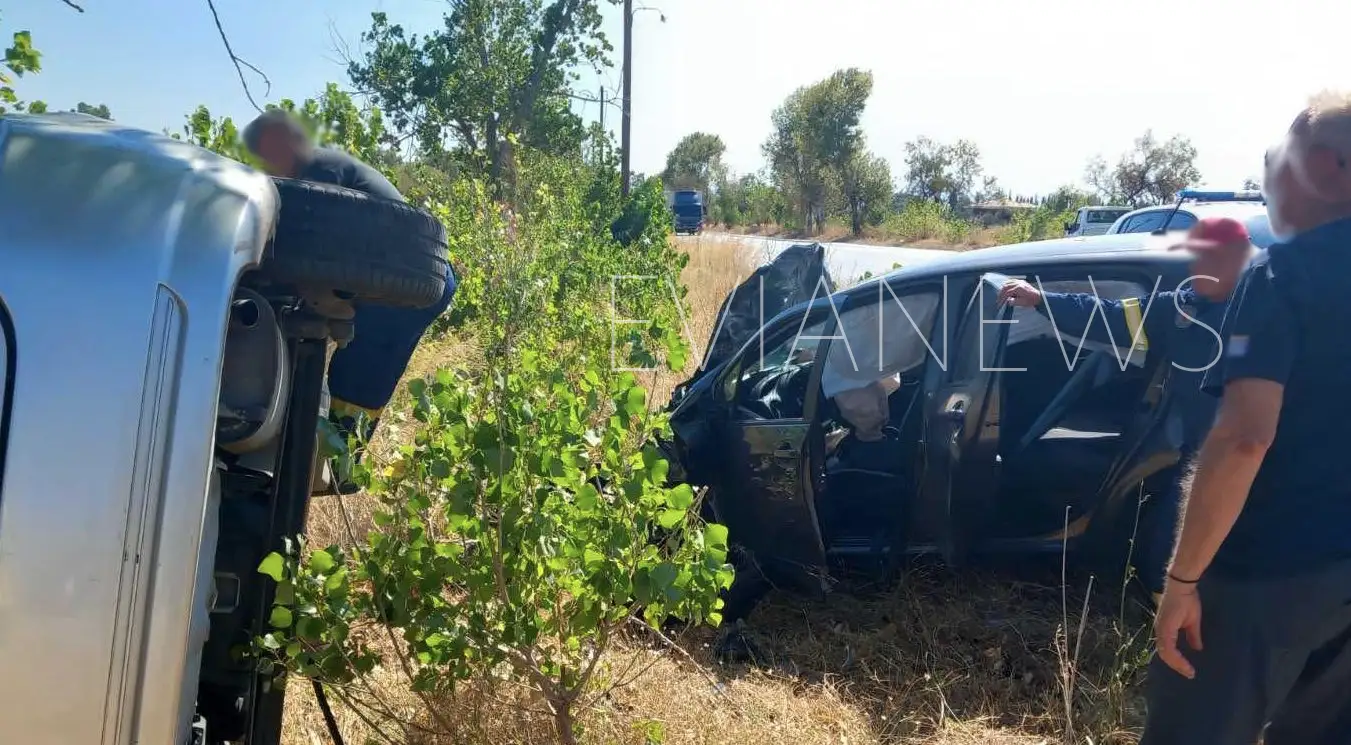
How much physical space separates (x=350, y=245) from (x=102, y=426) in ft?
1.94

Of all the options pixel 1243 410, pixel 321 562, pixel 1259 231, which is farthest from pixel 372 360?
pixel 1259 231

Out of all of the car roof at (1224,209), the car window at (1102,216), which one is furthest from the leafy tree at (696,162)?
the car roof at (1224,209)

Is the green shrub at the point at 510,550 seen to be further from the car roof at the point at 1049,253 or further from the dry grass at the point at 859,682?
the car roof at the point at 1049,253

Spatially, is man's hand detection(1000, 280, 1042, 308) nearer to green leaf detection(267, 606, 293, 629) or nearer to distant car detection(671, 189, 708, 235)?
green leaf detection(267, 606, 293, 629)

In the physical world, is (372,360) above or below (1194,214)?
below

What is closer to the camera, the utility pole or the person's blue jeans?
the person's blue jeans

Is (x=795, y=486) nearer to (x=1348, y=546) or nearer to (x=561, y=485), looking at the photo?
(x=561, y=485)

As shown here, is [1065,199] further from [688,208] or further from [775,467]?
[775,467]

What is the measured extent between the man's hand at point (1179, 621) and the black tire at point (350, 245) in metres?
1.65

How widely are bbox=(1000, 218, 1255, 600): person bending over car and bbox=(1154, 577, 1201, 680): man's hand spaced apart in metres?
1.10

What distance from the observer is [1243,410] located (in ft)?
5.54

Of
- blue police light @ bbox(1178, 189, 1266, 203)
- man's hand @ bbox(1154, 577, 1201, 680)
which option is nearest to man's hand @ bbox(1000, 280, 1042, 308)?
man's hand @ bbox(1154, 577, 1201, 680)

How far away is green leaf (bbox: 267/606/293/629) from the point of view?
6.28ft

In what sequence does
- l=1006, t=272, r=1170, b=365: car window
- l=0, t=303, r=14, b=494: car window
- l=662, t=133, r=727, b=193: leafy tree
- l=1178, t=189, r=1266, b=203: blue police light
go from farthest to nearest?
l=662, t=133, r=727, b=193: leafy tree, l=1178, t=189, r=1266, b=203: blue police light, l=1006, t=272, r=1170, b=365: car window, l=0, t=303, r=14, b=494: car window
